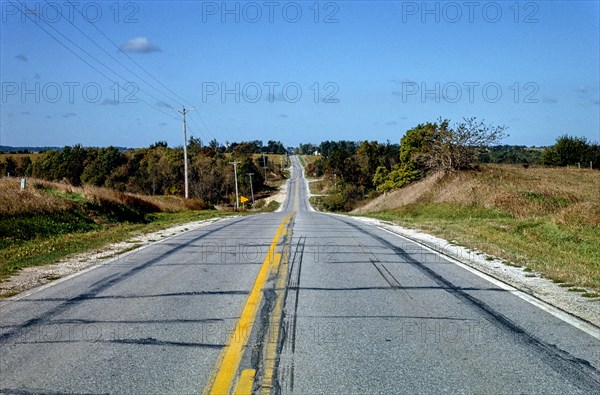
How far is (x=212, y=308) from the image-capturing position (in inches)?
299

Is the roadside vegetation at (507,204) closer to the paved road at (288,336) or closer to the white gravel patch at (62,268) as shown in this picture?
the paved road at (288,336)

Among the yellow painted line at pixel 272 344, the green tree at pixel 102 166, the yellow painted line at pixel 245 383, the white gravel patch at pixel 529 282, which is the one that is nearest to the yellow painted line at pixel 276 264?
the yellow painted line at pixel 272 344

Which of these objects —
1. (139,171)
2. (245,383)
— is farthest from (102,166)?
(245,383)

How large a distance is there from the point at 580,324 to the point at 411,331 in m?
2.15

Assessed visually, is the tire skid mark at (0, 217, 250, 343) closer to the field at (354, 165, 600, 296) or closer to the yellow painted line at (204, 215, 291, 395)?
the yellow painted line at (204, 215, 291, 395)

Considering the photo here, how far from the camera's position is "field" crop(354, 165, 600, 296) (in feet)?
40.6

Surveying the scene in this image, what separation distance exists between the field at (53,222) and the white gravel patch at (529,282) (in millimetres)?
9500

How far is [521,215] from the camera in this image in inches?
1147

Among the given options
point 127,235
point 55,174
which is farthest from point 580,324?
point 55,174

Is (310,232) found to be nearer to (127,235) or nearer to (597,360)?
(127,235)

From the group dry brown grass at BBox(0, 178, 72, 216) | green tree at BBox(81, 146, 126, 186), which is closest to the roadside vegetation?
dry brown grass at BBox(0, 178, 72, 216)

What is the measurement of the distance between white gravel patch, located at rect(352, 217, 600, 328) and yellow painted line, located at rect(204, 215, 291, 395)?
428 cm

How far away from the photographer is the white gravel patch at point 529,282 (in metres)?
7.49

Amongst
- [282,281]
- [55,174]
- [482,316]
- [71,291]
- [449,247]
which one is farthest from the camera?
[55,174]
